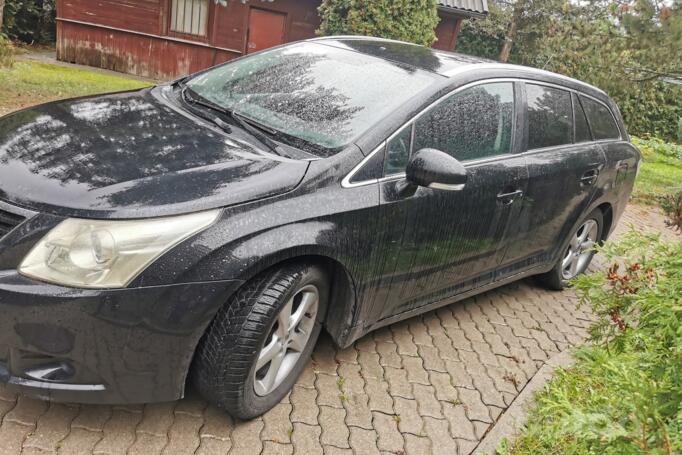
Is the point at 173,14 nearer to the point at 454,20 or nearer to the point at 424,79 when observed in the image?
the point at 454,20

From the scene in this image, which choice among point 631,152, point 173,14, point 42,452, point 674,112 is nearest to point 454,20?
point 173,14

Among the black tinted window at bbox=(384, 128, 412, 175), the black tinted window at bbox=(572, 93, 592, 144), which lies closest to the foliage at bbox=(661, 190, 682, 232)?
the black tinted window at bbox=(572, 93, 592, 144)

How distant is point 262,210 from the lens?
2402 mm

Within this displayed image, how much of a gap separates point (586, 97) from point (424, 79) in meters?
1.85

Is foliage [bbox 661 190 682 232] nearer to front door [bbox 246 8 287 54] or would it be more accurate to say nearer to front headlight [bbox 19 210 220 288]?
front headlight [bbox 19 210 220 288]

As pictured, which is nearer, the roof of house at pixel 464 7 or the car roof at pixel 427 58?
the car roof at pixel 427 58

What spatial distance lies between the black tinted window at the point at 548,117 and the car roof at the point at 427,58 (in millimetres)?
102

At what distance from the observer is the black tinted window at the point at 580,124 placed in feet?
14.0

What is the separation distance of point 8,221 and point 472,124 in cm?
237

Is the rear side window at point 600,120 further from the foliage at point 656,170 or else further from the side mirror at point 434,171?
the foliage at point 656,170

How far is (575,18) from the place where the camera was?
1784 centimetres

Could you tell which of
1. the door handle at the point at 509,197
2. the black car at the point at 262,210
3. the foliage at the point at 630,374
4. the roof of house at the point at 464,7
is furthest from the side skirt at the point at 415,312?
the roof of house at the point at 464,7

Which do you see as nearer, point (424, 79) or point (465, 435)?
point (465, 435)

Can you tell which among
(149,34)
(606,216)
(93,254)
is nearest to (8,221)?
(93,254)
